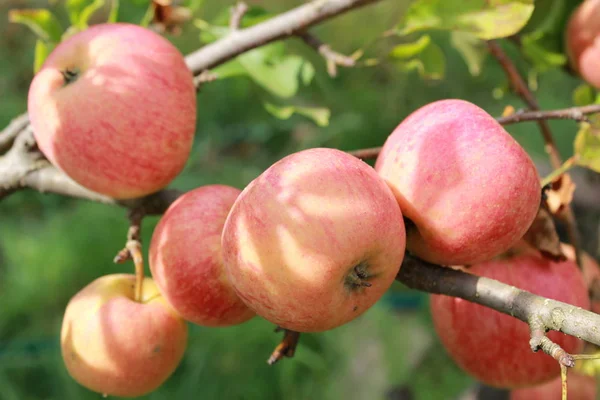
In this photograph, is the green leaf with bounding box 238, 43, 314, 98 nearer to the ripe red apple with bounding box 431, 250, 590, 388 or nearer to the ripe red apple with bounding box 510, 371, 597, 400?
the ripe red apple with bounding box 431, 250, 590, 388

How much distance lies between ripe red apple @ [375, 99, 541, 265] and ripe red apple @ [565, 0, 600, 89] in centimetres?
35

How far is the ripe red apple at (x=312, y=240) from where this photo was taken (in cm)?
39

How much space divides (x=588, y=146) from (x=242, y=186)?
115 cm

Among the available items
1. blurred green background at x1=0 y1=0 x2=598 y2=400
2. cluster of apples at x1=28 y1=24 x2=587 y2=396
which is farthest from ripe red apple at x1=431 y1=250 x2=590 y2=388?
blurred green background at x1=0 y1=0 x2=598 y2=400

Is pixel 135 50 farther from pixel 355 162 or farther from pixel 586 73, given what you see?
pixel 586 73

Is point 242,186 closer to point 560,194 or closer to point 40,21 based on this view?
point 40,21

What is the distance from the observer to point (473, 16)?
0.63m

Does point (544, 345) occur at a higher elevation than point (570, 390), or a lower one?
higher

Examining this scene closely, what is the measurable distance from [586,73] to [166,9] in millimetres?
540

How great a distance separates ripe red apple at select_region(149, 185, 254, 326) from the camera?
1.63 feet

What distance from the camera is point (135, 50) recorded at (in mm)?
561

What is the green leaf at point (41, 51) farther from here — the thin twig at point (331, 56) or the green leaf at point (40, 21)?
the thin twig at point (331, 56)

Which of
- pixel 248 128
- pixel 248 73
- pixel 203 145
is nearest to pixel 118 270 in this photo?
pixel 203 145

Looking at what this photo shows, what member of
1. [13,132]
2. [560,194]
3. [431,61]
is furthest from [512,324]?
[13,132]
